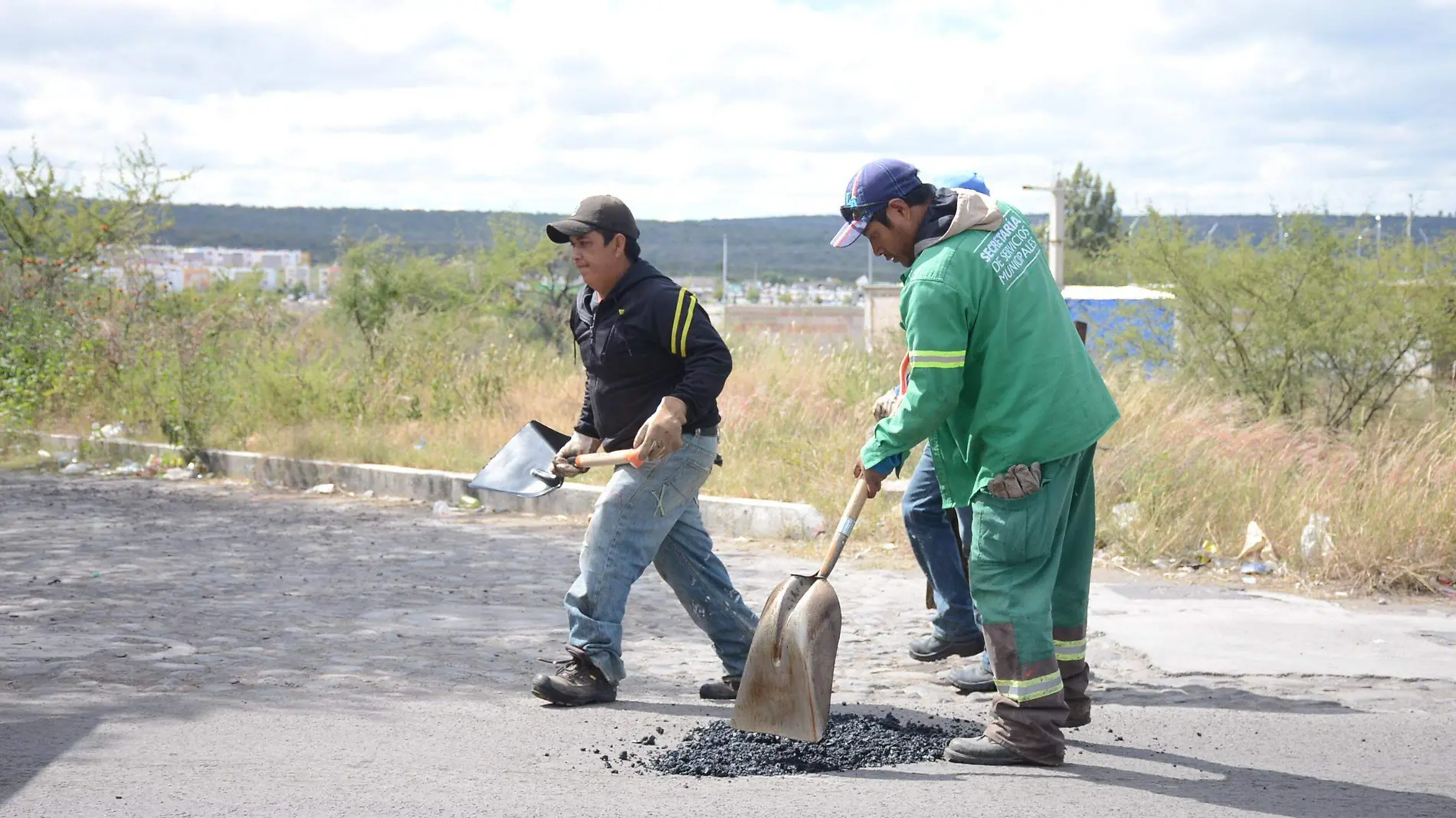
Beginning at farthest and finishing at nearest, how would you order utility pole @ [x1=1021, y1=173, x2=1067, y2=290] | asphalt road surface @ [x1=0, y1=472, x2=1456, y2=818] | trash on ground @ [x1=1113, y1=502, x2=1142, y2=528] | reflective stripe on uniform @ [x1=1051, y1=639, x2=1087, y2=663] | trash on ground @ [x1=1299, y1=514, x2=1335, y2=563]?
utility pole @ [x1=1021, y1=173, x2=1067, y2=290] → trash on ground @ [x1=1113, y1=502, x2=1142, y2=528] → trash on ground @ [x1=1299, y1=514, x2=1335, y2=563] → reflective stripe on uniform @ [x1=1051, y1=639, x2=1087, y2=663] → asphalt road surface @ [x1=0, y1=472, x2=1456, y2=818]

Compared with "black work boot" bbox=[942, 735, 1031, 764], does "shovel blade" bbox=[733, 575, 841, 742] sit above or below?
above

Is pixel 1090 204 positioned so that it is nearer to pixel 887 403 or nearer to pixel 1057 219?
pixel 1057 219

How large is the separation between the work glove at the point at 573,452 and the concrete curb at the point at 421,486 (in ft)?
13.3

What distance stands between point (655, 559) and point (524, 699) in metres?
0.75

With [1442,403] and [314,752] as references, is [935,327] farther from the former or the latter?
[1442,403]

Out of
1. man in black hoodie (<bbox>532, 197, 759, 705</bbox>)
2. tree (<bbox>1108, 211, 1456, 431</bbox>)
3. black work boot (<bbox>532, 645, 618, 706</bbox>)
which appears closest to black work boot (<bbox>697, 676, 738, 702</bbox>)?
man in black hoodie (<bbox>532, 197, 759, 705</bbox>)

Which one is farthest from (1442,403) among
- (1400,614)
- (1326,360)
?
(1400,614)

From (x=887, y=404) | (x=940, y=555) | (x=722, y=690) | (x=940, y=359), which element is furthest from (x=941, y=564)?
(x=940, y=359)

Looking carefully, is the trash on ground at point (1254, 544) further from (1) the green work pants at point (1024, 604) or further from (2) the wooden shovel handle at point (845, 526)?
(2) the wooden shovel handle at point (845, 526)

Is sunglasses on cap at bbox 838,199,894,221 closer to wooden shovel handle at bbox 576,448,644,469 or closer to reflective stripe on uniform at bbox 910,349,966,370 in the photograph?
reflective stripe on uniform at bbox 910,349,966,370

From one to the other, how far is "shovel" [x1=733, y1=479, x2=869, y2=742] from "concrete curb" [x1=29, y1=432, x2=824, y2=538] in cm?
492

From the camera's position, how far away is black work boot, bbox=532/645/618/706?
540 cm

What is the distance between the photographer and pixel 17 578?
806 centimetres

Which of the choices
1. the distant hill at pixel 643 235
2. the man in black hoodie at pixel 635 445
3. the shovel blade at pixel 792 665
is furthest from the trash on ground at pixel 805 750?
the distant hill at pixel 643 235
